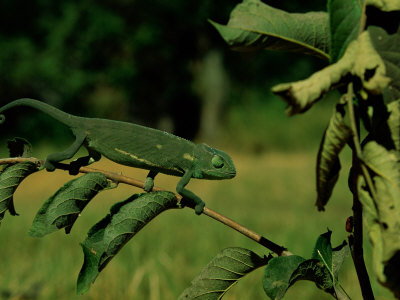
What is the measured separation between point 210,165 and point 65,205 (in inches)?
13.7

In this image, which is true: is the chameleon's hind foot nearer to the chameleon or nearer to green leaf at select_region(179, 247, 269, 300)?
the chameleon

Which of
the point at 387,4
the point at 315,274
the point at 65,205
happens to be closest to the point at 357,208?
the point at 315,274

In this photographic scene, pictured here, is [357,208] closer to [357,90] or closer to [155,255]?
[357,90]

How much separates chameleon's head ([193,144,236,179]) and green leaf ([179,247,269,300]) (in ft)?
0.69

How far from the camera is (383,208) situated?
0.74 meters

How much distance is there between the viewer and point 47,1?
1614 cm

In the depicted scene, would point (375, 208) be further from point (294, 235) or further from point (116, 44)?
point (116, 44)

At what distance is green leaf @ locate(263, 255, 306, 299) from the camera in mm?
854

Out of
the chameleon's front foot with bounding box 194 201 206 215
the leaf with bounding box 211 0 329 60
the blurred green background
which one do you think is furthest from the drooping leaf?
the blurred green background

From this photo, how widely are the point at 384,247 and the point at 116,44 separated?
15764 millimetres

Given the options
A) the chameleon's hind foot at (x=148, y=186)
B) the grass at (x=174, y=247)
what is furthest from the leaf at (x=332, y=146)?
the grass at (x=174, y=247)

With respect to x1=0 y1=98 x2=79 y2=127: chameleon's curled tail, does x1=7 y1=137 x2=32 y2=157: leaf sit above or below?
below

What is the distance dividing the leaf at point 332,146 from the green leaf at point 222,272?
0.28m

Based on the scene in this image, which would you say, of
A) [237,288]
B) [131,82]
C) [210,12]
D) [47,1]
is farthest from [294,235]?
[47,1]
